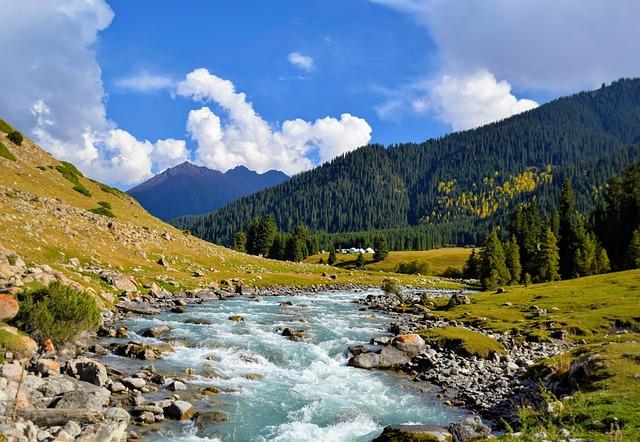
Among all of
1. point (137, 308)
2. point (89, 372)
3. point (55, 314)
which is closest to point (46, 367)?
point (89, 372)

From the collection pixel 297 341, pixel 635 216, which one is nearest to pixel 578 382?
pixel 297 341

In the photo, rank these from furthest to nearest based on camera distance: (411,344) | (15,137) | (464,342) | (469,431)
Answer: (15,137) < (464,342) < (411,344) < (469,431)

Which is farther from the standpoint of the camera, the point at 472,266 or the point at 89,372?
the point at 472,266

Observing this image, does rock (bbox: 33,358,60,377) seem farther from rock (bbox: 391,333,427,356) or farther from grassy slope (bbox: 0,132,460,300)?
rock (bbox: 391,333,427,356)

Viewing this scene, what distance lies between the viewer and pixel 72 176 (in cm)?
8494

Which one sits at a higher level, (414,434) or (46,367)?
(46,367)

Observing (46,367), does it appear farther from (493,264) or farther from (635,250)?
(635,250)

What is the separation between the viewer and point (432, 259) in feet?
646

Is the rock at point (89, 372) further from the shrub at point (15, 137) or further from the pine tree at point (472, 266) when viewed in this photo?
the pine tree at point (472, 266)

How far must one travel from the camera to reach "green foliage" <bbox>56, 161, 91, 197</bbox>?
80.9 metres

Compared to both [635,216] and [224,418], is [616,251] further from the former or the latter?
[224,418]

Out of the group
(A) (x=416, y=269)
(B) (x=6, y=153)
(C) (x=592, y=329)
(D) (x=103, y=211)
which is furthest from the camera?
(A) (x=416, y=269)

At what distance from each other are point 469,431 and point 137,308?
35536 millimetres

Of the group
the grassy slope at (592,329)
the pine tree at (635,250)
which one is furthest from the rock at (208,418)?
the pine tree at (635,250)
